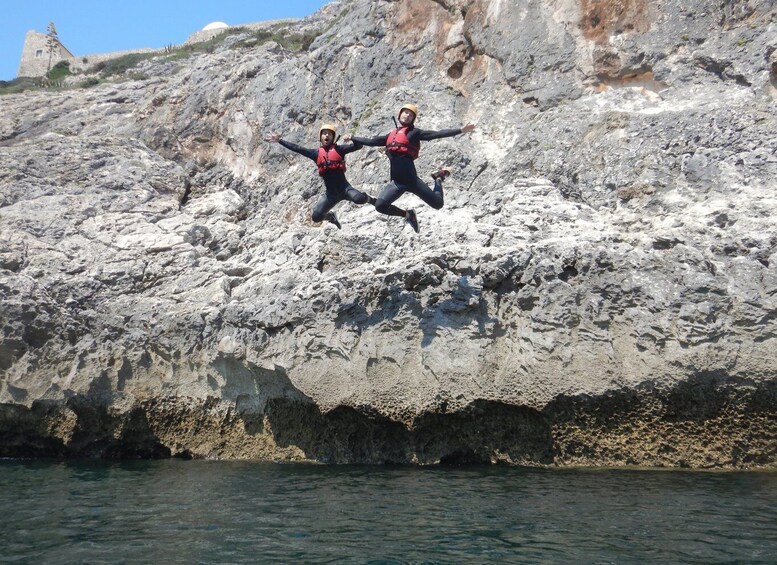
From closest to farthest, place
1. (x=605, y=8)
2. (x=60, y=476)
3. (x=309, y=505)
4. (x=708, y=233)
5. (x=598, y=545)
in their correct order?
1. (x=598, y=545)
2. (x=309, y=505)
3. (x=708, y=233)
4. (x=60, y=476)
5. (x=605, y=8)

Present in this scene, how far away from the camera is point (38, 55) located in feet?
147

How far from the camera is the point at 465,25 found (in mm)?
17016

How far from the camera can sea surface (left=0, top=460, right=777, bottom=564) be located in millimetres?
7043

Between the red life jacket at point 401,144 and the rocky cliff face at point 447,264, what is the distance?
2075mm

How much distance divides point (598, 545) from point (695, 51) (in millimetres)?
10584

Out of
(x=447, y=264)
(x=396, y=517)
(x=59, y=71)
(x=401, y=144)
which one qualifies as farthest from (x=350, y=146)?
(x=59, y=71)

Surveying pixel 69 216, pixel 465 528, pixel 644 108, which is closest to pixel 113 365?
pixel 69 216

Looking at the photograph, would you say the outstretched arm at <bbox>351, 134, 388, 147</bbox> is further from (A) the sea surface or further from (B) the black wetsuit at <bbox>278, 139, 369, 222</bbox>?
(A) the sea surface

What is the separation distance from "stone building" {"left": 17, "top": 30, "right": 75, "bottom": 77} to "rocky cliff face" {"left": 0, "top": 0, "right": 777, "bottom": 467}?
29445mm

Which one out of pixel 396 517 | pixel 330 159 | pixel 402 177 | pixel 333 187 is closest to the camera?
pixel 396 517

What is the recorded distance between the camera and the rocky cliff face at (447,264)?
439 inches

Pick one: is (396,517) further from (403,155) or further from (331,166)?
(331,166)

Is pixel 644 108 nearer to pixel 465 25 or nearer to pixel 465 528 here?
pixel 465 25

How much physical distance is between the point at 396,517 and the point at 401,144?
5411mm
